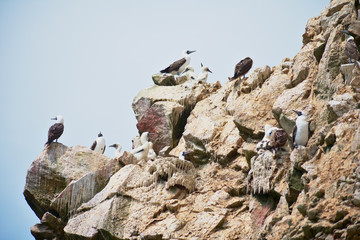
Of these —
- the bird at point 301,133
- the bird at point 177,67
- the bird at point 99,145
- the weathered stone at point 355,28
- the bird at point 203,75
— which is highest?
the bird at point 177,67

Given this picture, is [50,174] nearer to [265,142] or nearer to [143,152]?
[143,152]

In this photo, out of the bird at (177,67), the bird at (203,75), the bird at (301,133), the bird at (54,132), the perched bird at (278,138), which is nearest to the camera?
the bird at (301,133)

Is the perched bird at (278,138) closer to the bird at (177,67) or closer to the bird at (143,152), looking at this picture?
the bird at (143,152)

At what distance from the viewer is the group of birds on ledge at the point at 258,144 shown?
10477 mm

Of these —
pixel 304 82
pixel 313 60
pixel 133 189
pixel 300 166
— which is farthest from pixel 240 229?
pixel 313 60

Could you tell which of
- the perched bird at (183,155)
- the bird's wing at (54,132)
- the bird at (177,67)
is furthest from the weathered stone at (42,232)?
the bird at (177,67)

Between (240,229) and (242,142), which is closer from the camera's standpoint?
(240,229)

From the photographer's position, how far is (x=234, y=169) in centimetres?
1316

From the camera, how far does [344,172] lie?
8227 millimetres

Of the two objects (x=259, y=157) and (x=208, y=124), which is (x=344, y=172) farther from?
(x=208, y=124)

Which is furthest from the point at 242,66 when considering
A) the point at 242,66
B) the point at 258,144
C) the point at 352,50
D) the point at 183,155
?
the point at 352,50

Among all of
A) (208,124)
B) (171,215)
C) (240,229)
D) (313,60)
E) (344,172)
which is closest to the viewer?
(344,172)

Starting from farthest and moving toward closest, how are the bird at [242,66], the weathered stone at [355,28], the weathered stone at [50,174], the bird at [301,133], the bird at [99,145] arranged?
the bird at [99,145]
the weathered stone at [50,174]
the bird at [242,66]
the bird at [301,133]
the weathered stone at [355,28]

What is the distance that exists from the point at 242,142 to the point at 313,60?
9.96ft
